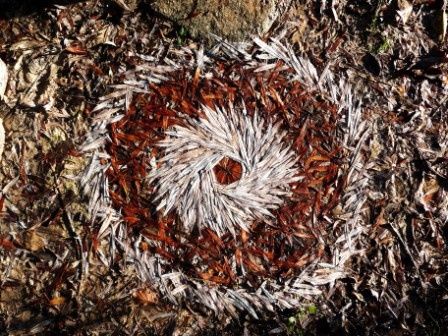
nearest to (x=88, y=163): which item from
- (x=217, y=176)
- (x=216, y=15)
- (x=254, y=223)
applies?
(x=217, y=176)

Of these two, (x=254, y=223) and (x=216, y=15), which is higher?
(x=216, y=15)

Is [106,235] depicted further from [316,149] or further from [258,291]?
[316,149]

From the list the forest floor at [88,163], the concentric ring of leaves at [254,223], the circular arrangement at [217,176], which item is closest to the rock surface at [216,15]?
the forest floor at [88,163]

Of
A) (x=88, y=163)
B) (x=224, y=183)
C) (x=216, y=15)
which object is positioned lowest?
(x=88, y=163)

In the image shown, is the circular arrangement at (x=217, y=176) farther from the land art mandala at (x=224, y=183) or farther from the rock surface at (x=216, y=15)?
the rock surface at (x=216, y=15)

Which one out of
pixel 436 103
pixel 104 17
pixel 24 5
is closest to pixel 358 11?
pixel 436 103

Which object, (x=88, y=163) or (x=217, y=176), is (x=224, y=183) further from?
(x=88, y=163)
